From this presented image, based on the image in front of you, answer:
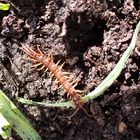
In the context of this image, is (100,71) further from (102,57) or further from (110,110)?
(110,110)

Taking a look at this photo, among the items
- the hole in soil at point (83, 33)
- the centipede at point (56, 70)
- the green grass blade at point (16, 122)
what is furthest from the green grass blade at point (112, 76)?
the green grass blade at point (16, 122)

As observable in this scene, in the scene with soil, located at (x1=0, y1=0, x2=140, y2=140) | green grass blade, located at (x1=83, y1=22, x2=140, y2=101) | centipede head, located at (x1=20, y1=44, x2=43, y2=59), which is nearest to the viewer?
green grass blade, located at (x1=83, y1=22, x2=140, y2=101)

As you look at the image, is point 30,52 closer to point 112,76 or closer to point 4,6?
point 4,6

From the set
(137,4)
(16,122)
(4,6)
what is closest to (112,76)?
(137,4)

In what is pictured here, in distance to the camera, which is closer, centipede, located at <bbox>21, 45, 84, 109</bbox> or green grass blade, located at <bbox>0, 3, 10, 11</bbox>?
centipede, located at <bbox>21, 45, 84, 109</bbox>

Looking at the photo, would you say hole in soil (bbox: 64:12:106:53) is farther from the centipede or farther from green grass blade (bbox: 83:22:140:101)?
green grass blade (bbox: 83:22:140:101)

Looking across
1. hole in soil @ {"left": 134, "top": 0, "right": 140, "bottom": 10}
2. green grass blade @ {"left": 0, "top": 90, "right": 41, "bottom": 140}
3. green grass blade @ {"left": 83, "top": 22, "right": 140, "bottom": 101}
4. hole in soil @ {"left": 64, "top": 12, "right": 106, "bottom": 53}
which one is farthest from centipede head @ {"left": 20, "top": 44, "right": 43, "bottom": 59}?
hole in soil @ {"left": 134, "top": 0, "right": 140, "bottom": 10}

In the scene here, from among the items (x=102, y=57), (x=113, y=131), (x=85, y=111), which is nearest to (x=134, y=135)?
(x=113, y=131)

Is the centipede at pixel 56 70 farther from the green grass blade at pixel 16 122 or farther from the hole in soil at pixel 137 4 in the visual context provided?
the hole in soil at pixel 137 4
